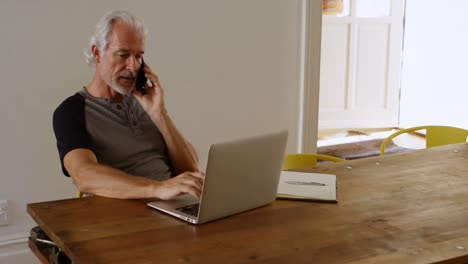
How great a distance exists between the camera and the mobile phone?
7.47 feet

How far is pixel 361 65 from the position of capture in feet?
19.4

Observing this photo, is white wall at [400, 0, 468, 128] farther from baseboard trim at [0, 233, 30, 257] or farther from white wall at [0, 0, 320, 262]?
baseboard trim at [0, 233, 30, 257]

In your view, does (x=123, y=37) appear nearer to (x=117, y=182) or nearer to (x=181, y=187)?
(x=117, y=182)

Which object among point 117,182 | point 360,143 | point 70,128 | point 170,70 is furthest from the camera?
point 360,143

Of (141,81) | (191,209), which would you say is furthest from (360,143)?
(191,209)

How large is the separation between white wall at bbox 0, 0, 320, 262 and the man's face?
2.79 ft

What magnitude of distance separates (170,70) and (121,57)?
1.10 meters

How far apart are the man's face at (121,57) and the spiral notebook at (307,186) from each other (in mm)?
688

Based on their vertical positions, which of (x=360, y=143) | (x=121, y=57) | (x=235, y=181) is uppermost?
(x=121, y=57)

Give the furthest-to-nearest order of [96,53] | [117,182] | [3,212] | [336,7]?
1. [336,7]
2. [3,212]
3. [96,53]
4. [117,182]

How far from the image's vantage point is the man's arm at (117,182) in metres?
1.74

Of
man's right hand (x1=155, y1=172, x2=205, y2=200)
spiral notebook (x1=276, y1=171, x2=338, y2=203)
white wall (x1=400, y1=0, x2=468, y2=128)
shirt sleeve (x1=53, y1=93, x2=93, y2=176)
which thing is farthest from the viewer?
white wall (x1=400, y1=0, x2=468, y2=128)

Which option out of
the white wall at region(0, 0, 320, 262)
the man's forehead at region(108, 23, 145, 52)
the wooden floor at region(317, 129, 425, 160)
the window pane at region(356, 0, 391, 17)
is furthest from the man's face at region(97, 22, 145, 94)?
the window pane at region(356, 0, 391, 17)

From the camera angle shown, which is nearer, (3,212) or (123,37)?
(123,37)
